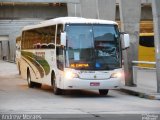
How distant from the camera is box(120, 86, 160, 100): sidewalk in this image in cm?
2113

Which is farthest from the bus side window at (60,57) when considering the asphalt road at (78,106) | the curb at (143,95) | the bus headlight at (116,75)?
the curb at (143,95)

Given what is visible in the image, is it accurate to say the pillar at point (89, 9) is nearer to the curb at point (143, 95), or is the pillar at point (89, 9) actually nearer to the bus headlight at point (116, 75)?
the curb at point (143, 95)

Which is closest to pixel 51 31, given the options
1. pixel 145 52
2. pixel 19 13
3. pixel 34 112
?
pixel 34 112

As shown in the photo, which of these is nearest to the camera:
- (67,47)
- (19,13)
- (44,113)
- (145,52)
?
(44,113)

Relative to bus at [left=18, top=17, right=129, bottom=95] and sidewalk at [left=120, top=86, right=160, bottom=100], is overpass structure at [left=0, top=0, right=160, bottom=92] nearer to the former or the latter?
sidewalk at [left=120, top=86, right=160, bottom=100]

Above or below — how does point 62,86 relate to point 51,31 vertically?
below

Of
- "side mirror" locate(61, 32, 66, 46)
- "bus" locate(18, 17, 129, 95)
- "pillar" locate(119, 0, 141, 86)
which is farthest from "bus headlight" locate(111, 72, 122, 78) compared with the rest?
"pillar" locate(119, 0, 141, 86)

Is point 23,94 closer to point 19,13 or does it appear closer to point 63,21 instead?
point 63,21

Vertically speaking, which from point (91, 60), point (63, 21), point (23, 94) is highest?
point (63, 21)

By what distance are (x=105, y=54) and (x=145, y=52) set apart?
64.2 feet

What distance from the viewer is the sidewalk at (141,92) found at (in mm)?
21131

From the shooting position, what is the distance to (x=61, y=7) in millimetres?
54531

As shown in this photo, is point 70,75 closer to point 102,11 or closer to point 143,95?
point 143,95

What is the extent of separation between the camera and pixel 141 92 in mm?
22469
